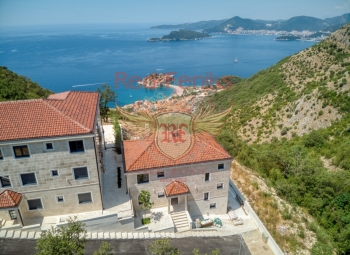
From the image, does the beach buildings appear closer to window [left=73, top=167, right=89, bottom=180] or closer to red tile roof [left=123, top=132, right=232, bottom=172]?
window [left=73, top=167, right=89, bottom=180]

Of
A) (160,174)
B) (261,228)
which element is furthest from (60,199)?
(261,228)

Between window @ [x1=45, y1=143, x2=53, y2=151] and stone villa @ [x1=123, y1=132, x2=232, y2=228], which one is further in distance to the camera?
stone villa @ [x1=123, y1=132, x2=232, y2=228]

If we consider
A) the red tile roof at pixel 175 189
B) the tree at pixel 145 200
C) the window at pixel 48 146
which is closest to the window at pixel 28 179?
the window at pixel 48 146

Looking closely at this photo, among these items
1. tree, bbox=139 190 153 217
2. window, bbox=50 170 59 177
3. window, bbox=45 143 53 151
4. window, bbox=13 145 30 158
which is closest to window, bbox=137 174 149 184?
tree, bbox=139 190 153 217

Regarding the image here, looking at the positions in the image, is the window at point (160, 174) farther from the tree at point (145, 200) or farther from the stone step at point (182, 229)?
the stone step at point (182, 229)

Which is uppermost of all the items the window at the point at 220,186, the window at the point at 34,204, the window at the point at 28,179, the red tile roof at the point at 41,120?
the red tile roof at the point at 41,120
